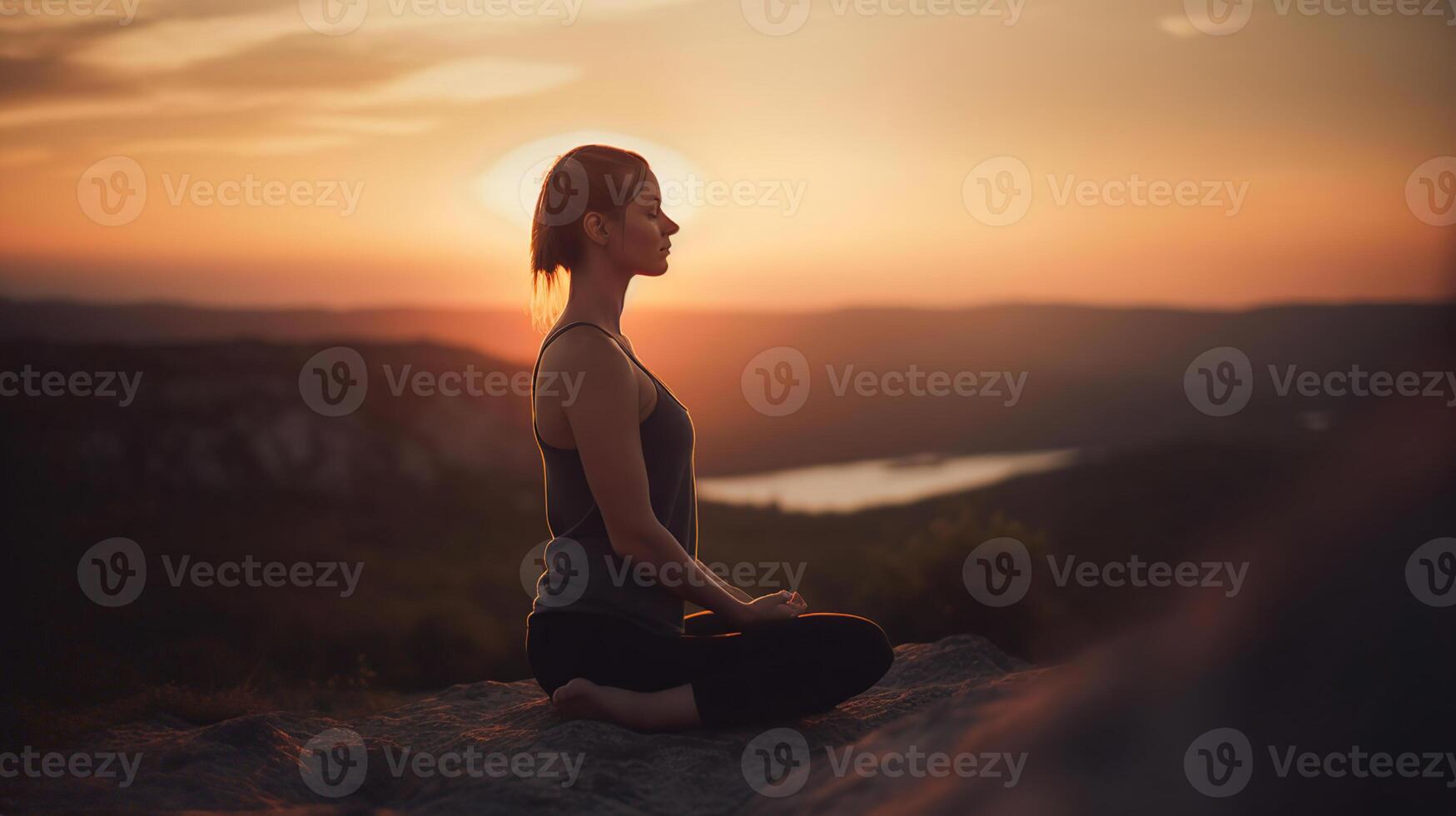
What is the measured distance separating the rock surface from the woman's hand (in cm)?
46

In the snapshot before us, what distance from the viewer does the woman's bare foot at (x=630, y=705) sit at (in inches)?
139

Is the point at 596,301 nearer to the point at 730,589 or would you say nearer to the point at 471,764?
the point at 730,589

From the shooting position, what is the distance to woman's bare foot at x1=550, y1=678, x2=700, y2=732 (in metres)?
3.54

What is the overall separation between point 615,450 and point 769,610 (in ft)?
2.91

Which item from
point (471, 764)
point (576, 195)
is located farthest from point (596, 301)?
point (471, 764)

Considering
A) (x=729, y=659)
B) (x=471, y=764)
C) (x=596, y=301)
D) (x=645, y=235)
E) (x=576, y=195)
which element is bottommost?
(x=471, y=764)

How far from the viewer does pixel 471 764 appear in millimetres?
3434

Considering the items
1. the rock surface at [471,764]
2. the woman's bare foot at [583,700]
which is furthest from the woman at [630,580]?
the rock surface at [471,764]

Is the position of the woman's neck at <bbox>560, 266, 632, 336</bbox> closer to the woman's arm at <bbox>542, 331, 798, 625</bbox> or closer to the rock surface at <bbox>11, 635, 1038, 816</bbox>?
the woman's arm at <bbox>542, 331, 798, 625</bbox>

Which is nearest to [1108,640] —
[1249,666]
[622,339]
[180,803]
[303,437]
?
[1249,666]

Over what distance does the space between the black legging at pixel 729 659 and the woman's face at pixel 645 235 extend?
1.33 metres

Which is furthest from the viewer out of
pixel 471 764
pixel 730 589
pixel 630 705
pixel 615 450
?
pixel 730 589

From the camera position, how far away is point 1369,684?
2.96m

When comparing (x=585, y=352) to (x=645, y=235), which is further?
(x=645, y=235)
